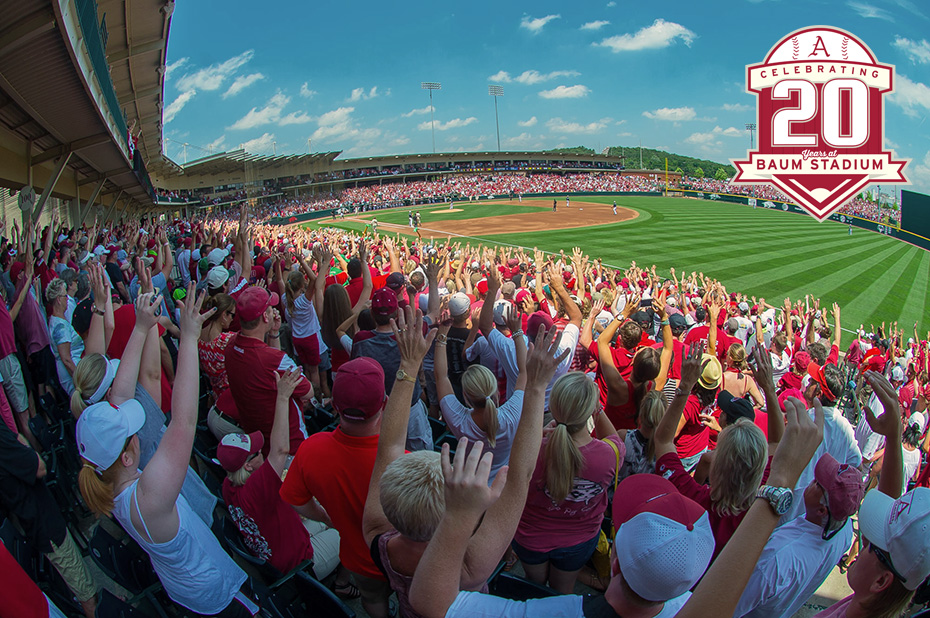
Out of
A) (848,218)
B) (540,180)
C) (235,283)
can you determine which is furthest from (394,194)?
(235,283)

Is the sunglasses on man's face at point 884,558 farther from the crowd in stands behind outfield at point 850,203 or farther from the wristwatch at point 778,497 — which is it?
the crowd in stands behind outfield at point 850,203

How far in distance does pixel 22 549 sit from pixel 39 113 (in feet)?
38.8

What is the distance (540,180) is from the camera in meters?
84.8

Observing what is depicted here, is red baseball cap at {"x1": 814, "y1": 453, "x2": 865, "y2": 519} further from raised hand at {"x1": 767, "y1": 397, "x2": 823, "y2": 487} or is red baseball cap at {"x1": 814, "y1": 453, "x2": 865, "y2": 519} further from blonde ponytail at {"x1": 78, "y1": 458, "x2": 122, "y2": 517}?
blonde ponytail at {"x1": 78, "y1": 458, "x2": 122, "y2": 517}

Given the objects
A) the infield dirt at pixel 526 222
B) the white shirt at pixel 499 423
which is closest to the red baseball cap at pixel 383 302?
the white shirt at pixel 499 423

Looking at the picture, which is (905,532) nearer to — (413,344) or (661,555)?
(661,555)

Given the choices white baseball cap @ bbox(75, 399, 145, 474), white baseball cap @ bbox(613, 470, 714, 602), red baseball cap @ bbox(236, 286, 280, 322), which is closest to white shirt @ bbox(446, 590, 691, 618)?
white baseball cap @ bbox(613, 470, 714, 602)

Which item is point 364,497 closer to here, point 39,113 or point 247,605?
point 247,605

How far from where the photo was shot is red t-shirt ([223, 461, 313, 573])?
2855 mm

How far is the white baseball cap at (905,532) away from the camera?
168cm

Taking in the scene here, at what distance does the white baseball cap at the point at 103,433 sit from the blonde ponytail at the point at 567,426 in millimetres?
1970

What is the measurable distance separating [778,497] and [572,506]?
4.87ft

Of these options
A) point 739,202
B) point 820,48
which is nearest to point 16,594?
point 820,48

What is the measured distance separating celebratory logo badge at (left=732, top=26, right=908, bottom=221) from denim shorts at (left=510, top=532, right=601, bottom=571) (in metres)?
23.1
